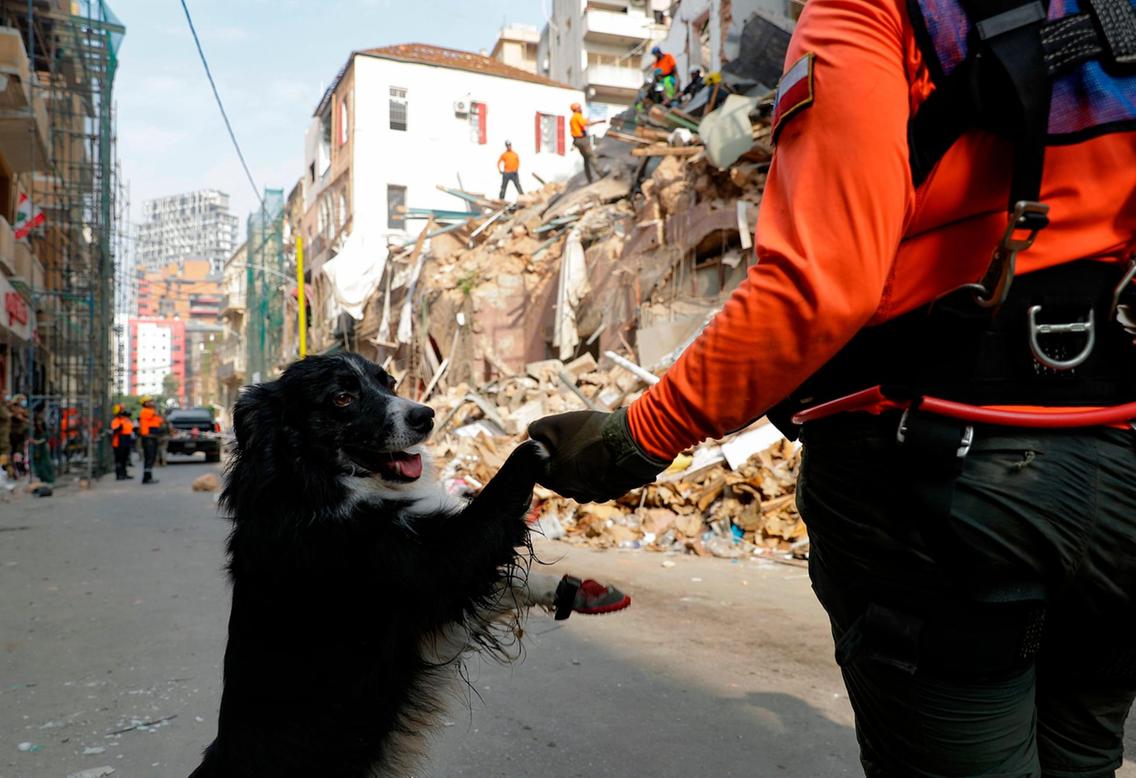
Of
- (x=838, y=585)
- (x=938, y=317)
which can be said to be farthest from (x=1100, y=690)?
(x=938, y=317)

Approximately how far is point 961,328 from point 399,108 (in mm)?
38630

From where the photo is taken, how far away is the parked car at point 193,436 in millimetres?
25891

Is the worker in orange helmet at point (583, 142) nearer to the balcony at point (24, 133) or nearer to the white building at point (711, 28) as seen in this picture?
the white building at point (711, 28)

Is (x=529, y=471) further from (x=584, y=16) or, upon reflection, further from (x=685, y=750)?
(x=584, y=16)

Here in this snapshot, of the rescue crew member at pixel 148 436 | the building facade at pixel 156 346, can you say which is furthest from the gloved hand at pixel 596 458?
the building facade at pixel 156 346

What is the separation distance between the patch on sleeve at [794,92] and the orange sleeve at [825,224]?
11 mm

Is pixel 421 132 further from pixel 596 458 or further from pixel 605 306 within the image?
pixel 596 458

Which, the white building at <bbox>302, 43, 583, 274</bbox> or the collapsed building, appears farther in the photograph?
the white building at <bbox>302, 43, 583, 274</bbox>

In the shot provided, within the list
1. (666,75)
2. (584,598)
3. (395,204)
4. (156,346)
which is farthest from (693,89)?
(156,346)

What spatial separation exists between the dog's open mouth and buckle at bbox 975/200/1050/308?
1997 millimetres

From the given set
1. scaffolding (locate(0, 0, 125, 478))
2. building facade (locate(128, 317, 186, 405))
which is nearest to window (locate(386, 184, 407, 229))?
scaffolding (locate(0, 0, 125, 478))

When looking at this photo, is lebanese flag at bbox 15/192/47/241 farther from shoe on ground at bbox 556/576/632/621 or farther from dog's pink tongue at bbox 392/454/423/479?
shoe on ground at bbox 556/576/632/621

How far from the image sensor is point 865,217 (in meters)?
1.19

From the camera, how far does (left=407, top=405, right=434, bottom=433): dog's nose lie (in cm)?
293
